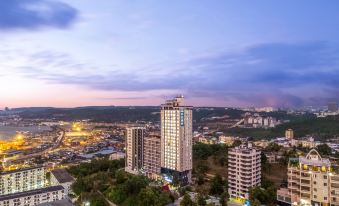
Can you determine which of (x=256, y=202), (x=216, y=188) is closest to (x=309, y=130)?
(x=216, y=188)

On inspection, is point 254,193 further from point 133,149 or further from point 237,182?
point 133,149

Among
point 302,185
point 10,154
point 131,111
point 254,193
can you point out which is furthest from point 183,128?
point 131,111

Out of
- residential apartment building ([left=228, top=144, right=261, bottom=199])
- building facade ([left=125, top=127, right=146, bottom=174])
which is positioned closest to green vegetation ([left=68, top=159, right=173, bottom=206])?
building facade ([left=125, top=127, right=146, bottom=174])

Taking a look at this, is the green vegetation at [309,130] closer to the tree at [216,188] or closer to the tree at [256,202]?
the tree at [216,188]

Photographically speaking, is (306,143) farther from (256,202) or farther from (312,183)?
(256,202)

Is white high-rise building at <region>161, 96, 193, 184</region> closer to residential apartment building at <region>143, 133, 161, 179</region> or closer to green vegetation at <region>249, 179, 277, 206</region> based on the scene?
residential apartment building at <region>143, 133, 161, 179</region>

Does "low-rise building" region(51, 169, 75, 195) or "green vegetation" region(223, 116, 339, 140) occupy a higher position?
"green vegetation" region(223, 116, 339, 140)
